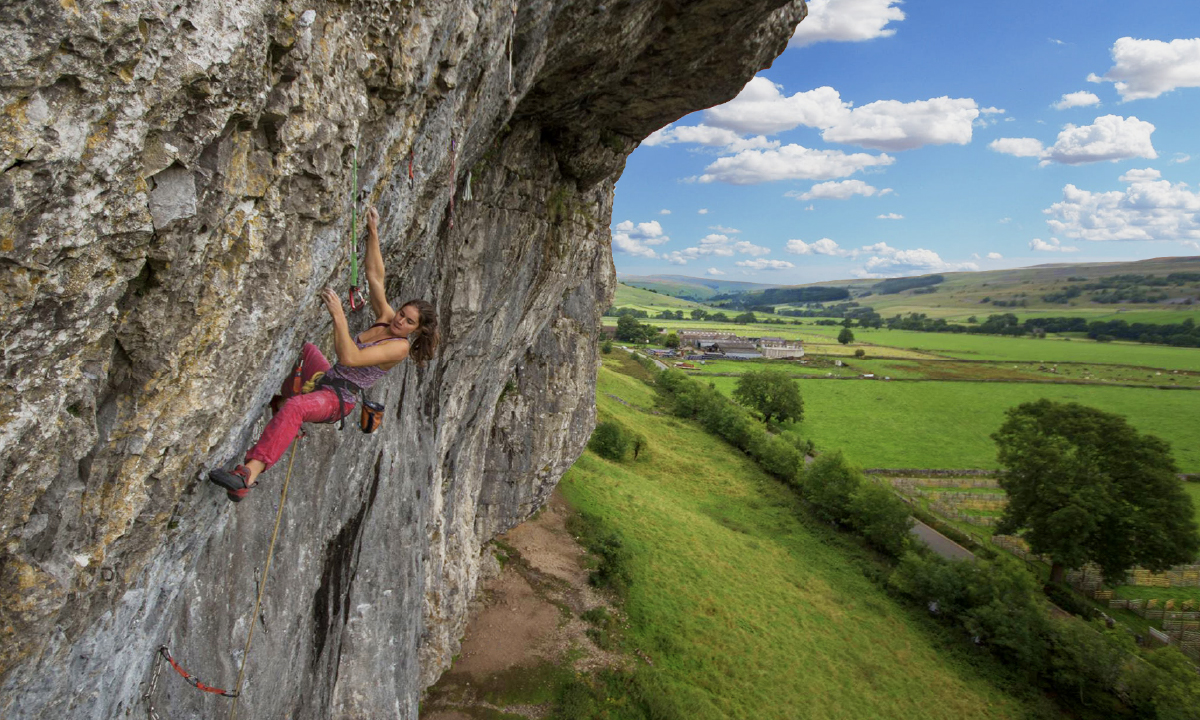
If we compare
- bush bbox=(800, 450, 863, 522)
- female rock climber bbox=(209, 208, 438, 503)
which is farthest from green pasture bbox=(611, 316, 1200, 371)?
female rock climber bbox=(209, 208, 438, 503)

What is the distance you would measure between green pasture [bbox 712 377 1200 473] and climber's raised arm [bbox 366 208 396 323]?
48073 millimetres

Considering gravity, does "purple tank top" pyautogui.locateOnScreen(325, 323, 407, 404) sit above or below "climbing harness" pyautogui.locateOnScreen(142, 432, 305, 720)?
above

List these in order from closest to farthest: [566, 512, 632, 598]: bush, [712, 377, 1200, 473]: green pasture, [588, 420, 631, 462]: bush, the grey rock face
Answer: the grey rock face → [566, 512, 632, 598]: bush → [588, 420, 631, 462]: bush → [712, 377, 1200, 473]: green pasture

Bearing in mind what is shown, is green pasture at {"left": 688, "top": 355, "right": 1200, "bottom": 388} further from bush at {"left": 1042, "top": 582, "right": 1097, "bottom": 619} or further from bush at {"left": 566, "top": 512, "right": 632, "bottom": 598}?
bush at {"left": 566, "top": 512, "right": 632, "bottom": 598}

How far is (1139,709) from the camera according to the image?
71.9 ft

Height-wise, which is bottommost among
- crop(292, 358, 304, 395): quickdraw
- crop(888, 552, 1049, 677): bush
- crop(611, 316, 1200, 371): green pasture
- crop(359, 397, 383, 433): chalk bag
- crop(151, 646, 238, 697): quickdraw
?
crop(888, 552, 1049, 677): bush

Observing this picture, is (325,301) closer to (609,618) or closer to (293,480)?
(293,480)

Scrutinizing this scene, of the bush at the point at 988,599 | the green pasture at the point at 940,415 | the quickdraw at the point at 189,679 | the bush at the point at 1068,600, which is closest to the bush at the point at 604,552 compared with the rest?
the bush at the point at 988,599

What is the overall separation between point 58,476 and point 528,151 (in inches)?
365

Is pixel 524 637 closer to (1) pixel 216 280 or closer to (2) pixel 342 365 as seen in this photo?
(2) pixel 342 365

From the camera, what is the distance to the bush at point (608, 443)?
3916 cm

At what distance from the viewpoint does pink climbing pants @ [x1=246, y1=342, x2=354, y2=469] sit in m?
4.98

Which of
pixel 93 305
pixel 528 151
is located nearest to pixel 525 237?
pixel 528 151

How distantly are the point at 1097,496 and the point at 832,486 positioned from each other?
1218 centimetres
